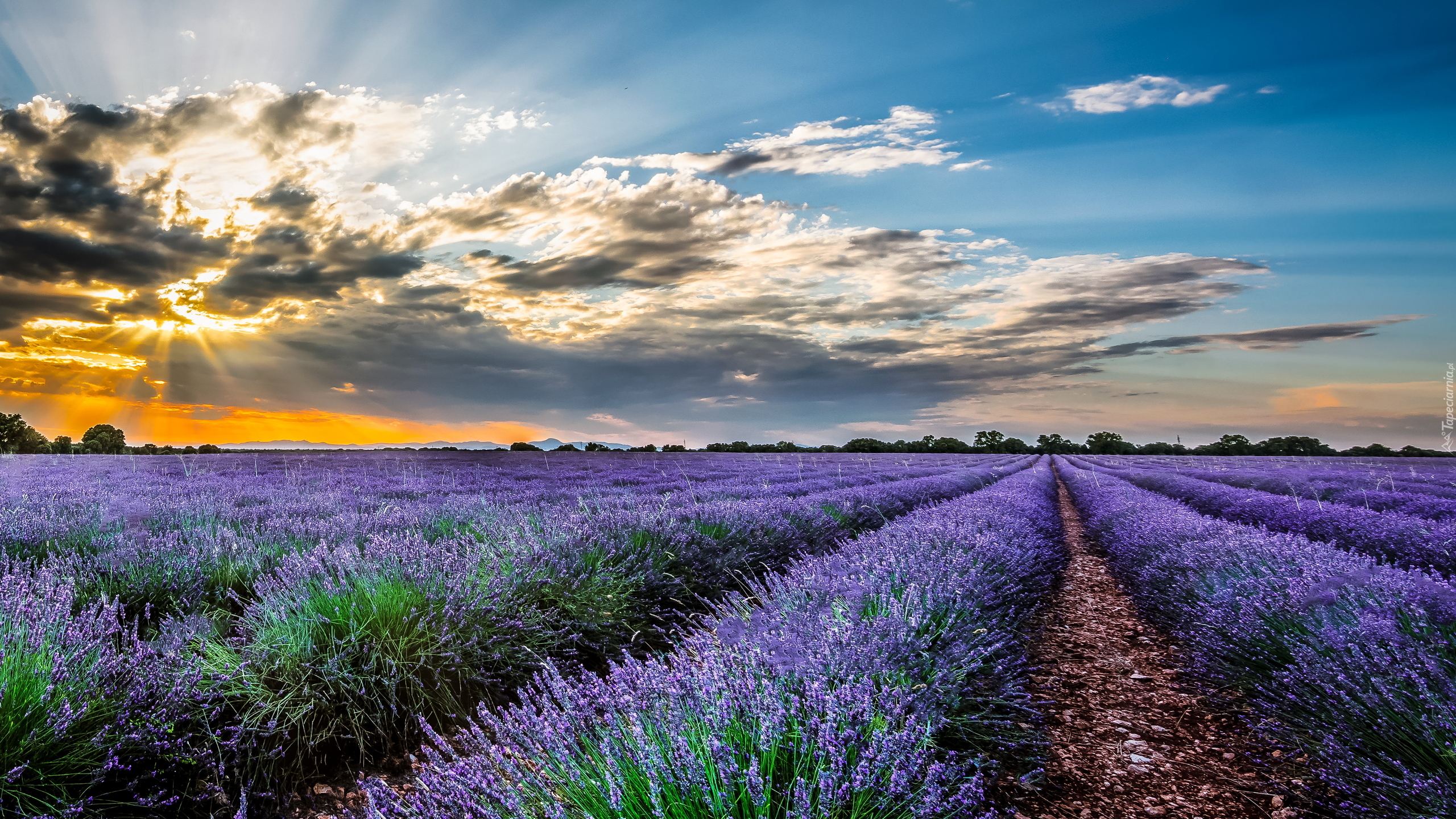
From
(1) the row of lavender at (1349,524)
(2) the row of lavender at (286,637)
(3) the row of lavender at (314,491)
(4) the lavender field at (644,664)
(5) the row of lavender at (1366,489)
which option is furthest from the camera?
(5) the row of lavender at (1366,489)

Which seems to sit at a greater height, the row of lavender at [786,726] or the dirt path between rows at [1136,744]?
the row of lavender at [786,726]

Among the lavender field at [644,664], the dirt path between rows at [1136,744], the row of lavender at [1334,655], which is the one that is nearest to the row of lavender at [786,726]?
the lavender field at [644,664]

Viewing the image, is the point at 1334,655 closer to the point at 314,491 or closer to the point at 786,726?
the point at 786,726

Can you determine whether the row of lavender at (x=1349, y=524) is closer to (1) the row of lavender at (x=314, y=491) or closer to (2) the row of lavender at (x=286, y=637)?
(2) the row of lavender at (x=286, y=637)

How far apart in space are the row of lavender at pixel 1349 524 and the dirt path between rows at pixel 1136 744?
2.75m

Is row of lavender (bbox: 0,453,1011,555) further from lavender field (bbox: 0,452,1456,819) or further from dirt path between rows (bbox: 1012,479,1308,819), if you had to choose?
dirt path between rows (bbox: 1012,479,1308,819)

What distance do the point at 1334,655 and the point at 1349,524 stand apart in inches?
246

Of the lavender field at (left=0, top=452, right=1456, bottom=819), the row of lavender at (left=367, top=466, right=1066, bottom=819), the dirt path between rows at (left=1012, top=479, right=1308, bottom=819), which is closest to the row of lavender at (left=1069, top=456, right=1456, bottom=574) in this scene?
the lavender field at (left=0, top=452, right=1456, bottom=819)

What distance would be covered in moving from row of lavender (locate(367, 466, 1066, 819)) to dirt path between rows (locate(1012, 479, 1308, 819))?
0.21 meters

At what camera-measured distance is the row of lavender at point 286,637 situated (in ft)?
7.50

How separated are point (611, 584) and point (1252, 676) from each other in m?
3.89

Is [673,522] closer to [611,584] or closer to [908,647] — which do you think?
[611,584]

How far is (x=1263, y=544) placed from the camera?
183 inches

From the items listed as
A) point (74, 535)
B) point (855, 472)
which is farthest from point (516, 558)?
point (855, 472)
